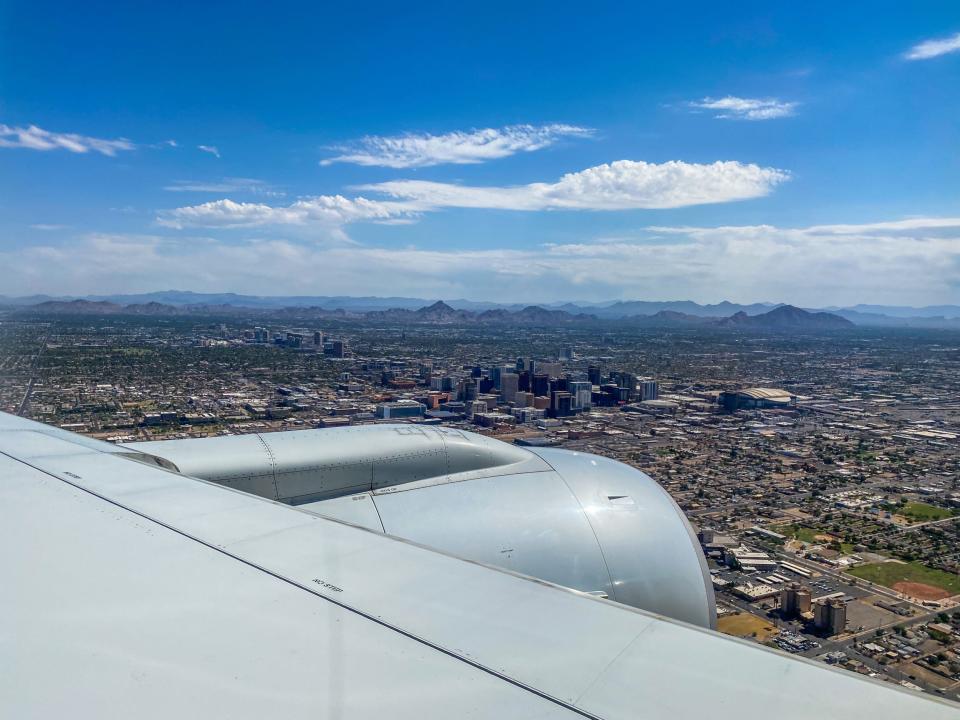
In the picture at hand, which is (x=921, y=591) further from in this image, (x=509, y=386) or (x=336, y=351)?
(x=336, y=351)

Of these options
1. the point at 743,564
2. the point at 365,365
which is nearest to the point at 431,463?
the point at 743,564

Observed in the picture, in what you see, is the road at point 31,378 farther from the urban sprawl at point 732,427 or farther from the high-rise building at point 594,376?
the high-rise building at point 594,376

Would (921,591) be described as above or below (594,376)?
below

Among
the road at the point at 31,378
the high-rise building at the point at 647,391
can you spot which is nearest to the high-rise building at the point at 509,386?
the high-rise building at the point at 647,391

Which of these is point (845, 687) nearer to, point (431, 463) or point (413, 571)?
point (413, 571)

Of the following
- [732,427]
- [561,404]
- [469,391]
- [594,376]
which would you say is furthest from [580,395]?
[732,427]

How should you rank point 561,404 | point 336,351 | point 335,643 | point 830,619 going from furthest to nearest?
point 336,351
point 561,404
point 830,619
point 335,643
